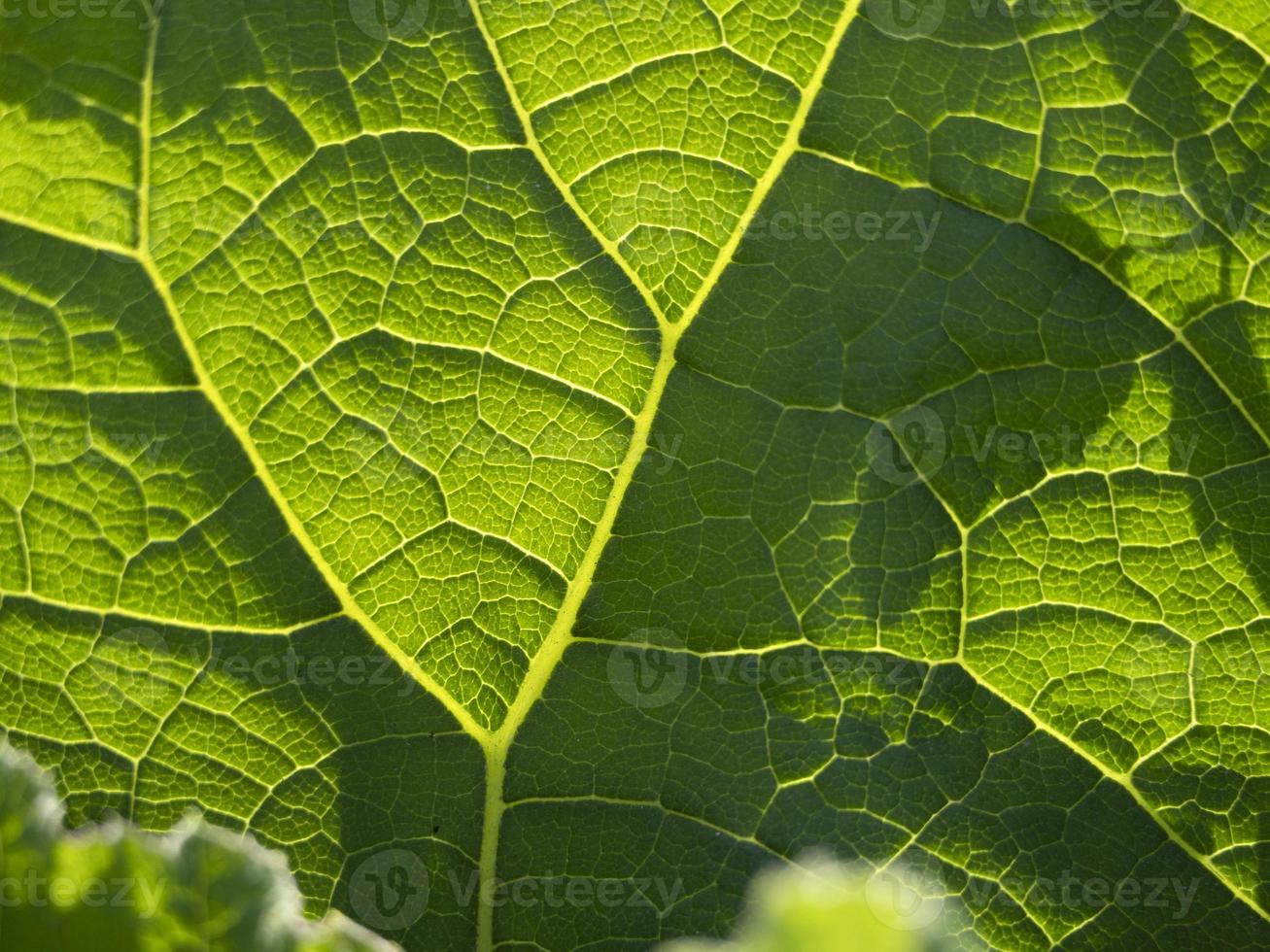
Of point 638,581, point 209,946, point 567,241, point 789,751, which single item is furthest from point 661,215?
point 209,946

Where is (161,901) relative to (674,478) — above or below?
below

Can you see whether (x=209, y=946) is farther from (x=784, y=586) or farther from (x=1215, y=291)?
(x=1215, y=291)

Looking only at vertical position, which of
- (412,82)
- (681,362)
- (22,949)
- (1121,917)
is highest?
(412,82)

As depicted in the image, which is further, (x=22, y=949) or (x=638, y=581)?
(x=638, y=581)

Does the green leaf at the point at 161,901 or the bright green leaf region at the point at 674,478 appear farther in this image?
the bright green leaf region at the point at 674,478

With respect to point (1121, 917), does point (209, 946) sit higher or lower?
higher

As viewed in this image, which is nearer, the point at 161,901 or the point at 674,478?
the point at 161,901

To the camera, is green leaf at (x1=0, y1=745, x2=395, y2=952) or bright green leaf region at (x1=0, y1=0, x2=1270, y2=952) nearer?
green leaf at (x1=0, y1=745, x2=395, y2=952)

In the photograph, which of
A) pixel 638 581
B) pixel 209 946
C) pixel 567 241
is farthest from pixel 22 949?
pixel 567 241
